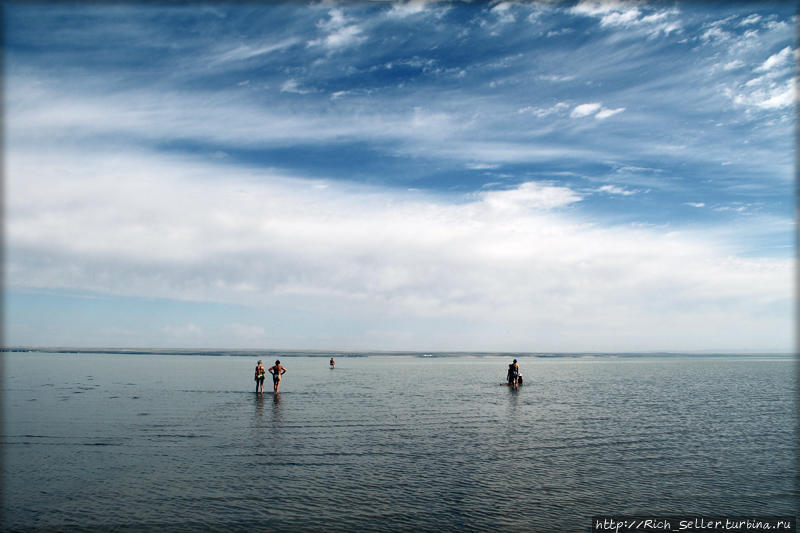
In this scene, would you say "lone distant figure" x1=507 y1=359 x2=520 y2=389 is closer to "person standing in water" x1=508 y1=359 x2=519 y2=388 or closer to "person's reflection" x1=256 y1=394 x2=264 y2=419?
"person standing in water" x1=508 y1=359 x2=519 y2=388

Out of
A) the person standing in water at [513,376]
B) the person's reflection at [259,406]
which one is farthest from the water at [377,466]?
the person standing in water at [513,376]

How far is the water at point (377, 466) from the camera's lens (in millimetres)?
13383

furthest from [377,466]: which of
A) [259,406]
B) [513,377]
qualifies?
[513,377]

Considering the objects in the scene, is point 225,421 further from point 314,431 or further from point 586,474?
point 586,474

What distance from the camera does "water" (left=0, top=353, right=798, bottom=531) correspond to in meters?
13.4

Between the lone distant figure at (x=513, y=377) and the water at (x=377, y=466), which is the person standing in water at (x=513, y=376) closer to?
the lone distant figure at (x=513, y=377)

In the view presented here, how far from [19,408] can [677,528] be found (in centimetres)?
3526

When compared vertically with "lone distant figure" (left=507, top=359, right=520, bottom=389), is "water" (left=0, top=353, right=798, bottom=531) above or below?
above

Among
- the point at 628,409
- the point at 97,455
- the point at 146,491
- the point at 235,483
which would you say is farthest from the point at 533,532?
the point at 628,409

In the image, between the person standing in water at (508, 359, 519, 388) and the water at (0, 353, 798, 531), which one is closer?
the water at (0, 353, 798, 531)

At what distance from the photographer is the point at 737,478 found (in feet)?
56.9

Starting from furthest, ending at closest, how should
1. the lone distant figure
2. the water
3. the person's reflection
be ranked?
the lone distant figure
the person's reflection
the water

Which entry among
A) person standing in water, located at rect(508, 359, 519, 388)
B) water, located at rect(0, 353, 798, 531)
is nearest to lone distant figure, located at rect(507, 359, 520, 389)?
person standing in water, located at rect(508, 359, 519, 388)

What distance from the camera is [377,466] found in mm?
18016
